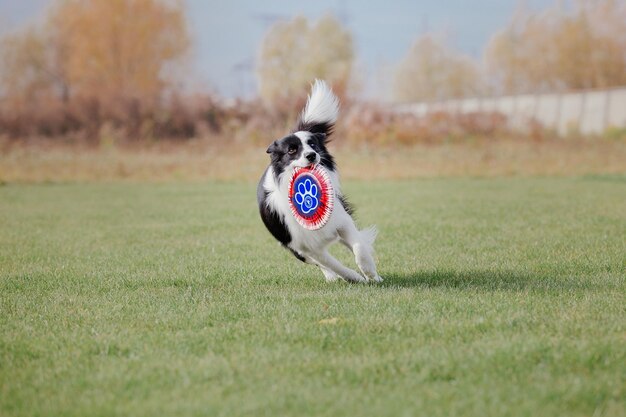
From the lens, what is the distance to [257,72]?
6144 cm

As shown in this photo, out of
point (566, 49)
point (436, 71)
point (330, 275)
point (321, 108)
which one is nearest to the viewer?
point (330, 275)

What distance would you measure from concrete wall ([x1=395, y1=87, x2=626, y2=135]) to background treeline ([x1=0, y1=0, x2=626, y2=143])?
3085mm

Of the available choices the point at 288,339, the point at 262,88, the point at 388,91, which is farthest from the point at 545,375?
the point at 388,91

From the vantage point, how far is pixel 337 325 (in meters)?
5.11

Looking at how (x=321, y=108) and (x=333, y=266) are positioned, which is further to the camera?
(x=321, y=108)

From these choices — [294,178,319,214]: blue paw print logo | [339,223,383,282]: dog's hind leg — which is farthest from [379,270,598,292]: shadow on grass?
[294,178,319,214]: blue paw print logo

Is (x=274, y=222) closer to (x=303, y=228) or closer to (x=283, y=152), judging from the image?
(x=303, y=228)

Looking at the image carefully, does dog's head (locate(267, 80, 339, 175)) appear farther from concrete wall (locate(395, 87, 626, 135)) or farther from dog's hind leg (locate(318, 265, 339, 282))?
concrete wall (locate(395, 87, 626, 135))

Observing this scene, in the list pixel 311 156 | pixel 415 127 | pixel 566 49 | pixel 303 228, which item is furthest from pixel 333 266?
pixel 566 49

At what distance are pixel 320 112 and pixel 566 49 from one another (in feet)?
167

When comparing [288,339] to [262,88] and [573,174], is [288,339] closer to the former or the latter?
[573,174]

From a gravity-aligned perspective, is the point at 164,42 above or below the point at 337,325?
above

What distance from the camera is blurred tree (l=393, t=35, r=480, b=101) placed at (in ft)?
228

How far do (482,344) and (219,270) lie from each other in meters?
3.68
